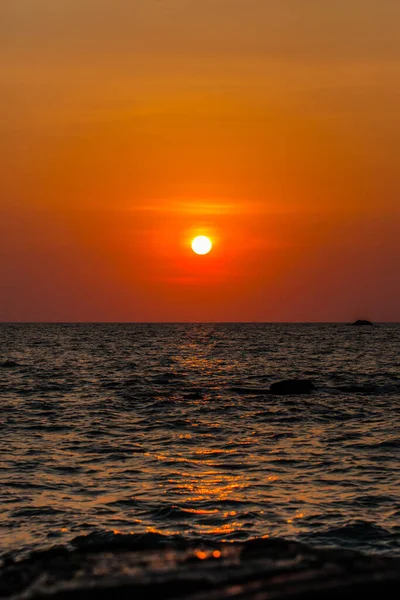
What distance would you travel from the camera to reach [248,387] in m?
51.2

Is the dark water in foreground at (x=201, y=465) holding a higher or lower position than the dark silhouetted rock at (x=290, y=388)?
lower

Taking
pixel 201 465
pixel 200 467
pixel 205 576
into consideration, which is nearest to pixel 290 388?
pixel 201 465

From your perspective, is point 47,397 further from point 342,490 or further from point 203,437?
point 342,490

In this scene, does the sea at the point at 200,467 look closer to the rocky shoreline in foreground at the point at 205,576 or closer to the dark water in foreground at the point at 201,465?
the dark water in foreground at the point at 201,465

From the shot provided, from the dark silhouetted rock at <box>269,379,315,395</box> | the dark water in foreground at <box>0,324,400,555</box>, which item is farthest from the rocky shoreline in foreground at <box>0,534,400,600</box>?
the dark silhouetted rock at <box>269,379,315,395</box>

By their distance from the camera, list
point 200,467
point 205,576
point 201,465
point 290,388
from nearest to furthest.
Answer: point 205,576
point 200,467
point 201,465
point 290,388

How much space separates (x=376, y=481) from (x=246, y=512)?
5229 mm

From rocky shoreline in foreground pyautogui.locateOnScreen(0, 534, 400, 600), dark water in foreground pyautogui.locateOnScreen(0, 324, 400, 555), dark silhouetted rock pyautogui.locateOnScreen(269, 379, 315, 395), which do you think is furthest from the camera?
dark silhouetted rock pyautogui.locateOnScreen(269, 379, 315, 395)

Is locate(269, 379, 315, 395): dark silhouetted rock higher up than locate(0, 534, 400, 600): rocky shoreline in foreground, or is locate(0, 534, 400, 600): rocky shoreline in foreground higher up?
locate(269, 379, 315, 395): dark silhouetted rock

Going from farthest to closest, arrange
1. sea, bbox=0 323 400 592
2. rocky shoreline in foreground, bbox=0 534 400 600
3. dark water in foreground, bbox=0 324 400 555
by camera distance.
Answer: dark water in foreground, bbox=0 324 400 555 < sea, bbox=0 323 400 592 < rocky shoreline in foreground, bbox=0 534 400 600

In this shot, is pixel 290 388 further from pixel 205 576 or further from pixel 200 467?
pixel 205 576

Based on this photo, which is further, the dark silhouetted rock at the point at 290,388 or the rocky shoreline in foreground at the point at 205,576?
the dark silhouetted rock at the point at 290,388

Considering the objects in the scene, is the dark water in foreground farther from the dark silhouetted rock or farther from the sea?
the dark silhouetted rock

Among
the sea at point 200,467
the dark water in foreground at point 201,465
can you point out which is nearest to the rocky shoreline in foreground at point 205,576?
the sea at point 200,467
